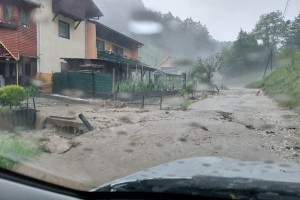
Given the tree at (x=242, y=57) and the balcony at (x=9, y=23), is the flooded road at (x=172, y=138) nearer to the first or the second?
the tree at (x=242, y=57)

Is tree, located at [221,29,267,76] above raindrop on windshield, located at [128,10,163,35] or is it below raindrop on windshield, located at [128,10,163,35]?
below

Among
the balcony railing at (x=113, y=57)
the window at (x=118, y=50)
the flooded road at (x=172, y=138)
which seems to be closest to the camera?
the flooded road at (x=172, y=138)

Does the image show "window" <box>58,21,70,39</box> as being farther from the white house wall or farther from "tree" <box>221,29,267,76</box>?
"tree" <box>221,29,267,76</box>

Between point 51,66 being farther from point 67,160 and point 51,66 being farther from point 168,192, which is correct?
point 168,192

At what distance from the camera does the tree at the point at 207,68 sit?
4.34 feet

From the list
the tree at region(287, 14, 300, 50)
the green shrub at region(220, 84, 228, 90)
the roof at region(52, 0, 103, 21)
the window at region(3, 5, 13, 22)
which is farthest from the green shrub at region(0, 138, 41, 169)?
the tree at region(287, 14, 300, 50)

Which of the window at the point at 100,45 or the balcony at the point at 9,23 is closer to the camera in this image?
the balcony at the point at 9,23

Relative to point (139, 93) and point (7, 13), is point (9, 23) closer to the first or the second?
point (7, 13)

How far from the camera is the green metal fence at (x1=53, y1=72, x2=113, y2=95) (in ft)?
4.72

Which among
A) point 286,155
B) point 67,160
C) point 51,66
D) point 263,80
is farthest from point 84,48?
point 286,155

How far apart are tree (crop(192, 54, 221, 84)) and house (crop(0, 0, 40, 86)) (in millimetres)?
664

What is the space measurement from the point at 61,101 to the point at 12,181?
76 centimetres

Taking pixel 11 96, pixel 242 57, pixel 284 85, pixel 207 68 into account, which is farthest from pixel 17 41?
pixel 284 85

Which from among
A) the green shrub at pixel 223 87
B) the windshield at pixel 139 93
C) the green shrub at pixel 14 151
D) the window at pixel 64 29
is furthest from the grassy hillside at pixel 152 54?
→ the green shrub at pixel 14 151
